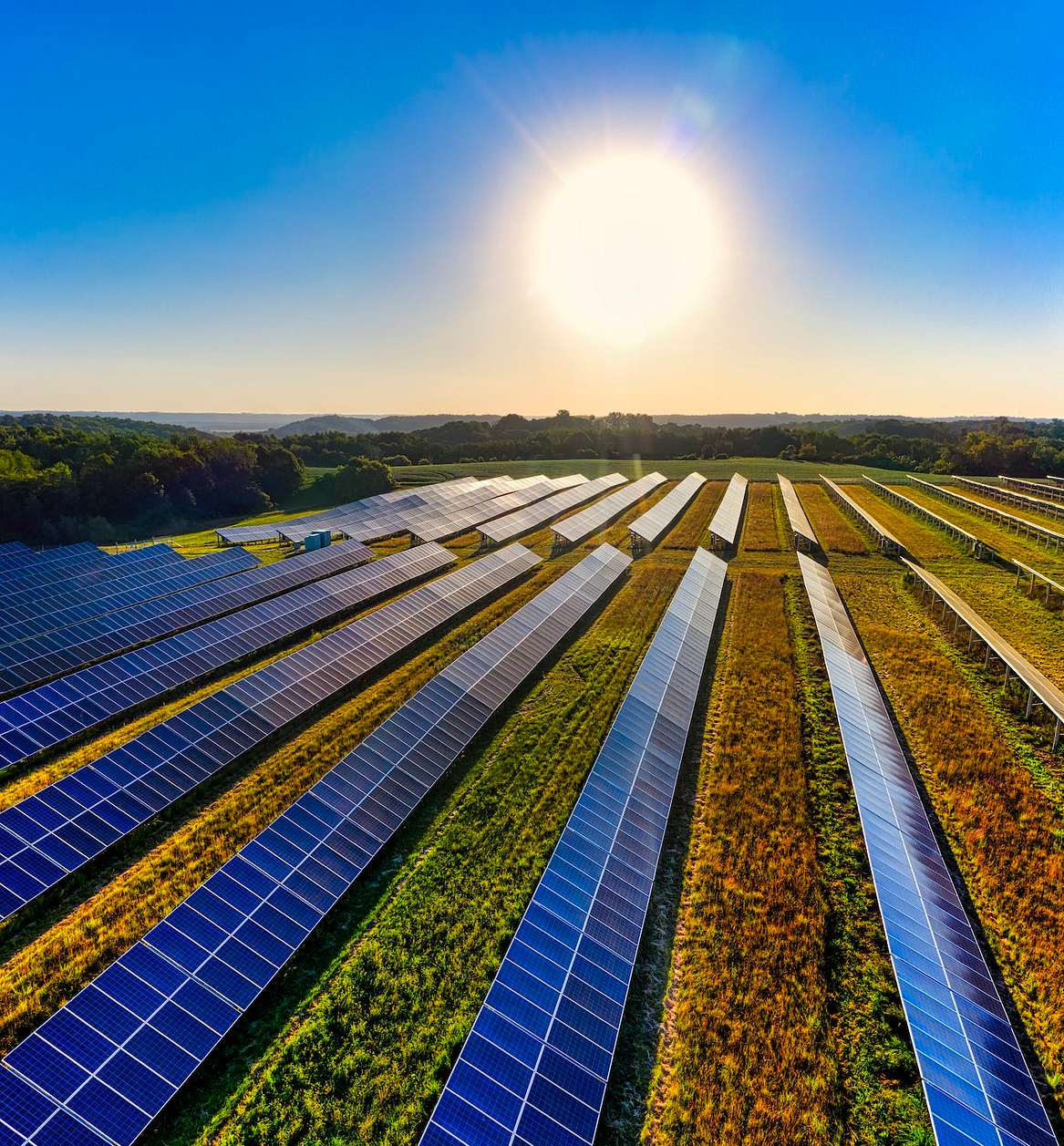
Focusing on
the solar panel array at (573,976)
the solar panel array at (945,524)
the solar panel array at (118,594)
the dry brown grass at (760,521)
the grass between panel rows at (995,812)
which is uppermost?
the solar panel array at (945,524)

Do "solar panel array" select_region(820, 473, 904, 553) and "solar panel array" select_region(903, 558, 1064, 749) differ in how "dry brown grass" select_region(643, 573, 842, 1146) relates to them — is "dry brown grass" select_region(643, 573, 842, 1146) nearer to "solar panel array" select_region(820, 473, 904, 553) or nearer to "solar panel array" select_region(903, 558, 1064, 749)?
"solar panel array" select_region(903, 558, 1064, 749)

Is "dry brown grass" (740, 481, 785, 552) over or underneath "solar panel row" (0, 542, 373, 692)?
over

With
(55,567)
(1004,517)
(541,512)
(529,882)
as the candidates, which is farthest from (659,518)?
(55,567)

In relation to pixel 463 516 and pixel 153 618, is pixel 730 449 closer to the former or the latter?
pixel 463 516

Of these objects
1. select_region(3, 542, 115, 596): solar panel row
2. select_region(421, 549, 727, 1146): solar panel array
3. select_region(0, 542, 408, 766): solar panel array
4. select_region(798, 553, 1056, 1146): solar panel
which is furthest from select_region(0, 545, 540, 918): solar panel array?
select_region(3, 542, 115, 596): solar panel row

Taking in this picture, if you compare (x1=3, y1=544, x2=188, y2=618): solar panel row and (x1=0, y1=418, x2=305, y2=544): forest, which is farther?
(x1=0, y1=418, x2=305, y2=544): forest

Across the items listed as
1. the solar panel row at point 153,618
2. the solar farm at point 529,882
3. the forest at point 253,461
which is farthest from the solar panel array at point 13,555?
the forest at point 253,461

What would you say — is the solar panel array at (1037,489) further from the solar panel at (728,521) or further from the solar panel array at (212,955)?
the solar panel array at (212,955)
